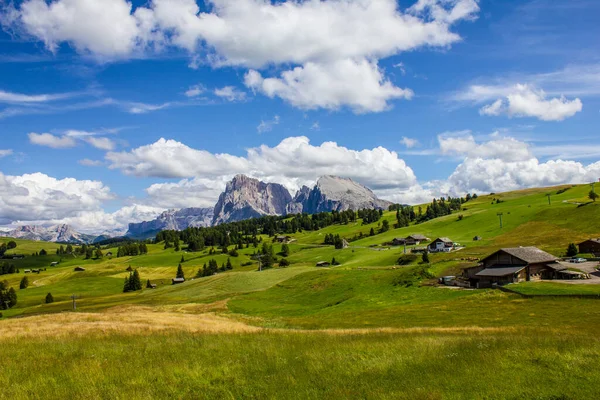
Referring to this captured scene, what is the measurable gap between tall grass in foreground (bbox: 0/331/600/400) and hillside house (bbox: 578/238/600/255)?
410ft

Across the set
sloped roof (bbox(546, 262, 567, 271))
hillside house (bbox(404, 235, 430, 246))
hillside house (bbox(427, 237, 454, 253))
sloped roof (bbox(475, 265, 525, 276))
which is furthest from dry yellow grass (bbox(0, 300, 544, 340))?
hillside house (bbox(404, 235, 430, 246))

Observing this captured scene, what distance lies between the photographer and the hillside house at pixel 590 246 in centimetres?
11521

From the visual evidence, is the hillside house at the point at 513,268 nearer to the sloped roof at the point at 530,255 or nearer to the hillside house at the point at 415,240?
the sloped roof at the point at 530,255

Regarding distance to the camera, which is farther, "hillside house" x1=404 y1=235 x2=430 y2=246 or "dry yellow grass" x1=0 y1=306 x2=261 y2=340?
"hillside house" x1=404 y1=235 x2=430 y2=246

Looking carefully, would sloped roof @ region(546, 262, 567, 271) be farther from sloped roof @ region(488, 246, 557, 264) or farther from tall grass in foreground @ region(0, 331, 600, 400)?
tall grass in foreground @ region(0, 331, 600, 400)

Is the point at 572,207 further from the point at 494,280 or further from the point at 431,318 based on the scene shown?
the point at 431,318

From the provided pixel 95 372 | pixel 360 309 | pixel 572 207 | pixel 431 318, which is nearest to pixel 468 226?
pixel 572 207

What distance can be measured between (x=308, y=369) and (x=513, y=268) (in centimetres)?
8164

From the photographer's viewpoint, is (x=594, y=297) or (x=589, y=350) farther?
(x=594, y=297)

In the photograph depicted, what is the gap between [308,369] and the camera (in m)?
13.6

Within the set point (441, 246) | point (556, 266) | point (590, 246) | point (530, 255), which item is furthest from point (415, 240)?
point (556, 266)

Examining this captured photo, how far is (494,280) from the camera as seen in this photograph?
259 ft

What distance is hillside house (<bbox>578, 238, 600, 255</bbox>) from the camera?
378 feet

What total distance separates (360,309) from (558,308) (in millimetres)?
29425
